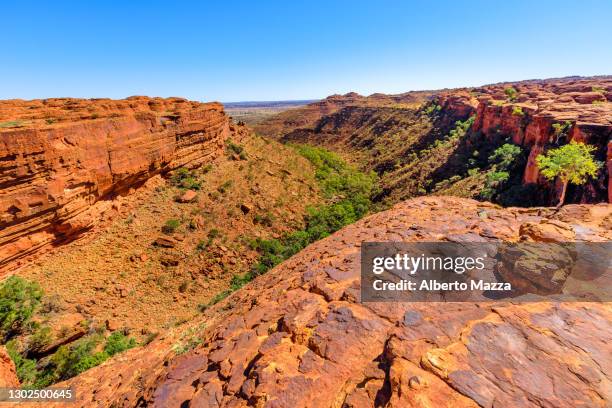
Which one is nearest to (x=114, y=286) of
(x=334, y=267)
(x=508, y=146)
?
(x=334, y=267)

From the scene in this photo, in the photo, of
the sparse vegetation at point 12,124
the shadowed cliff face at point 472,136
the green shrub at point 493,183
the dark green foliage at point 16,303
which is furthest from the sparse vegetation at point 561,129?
the sparse vegetation at point 12,124

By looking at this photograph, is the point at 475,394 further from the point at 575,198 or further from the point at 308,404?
the point at 575,198

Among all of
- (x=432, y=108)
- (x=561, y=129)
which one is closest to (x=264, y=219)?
(x=561, y=129)

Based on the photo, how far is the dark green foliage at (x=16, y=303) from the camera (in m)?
13.3

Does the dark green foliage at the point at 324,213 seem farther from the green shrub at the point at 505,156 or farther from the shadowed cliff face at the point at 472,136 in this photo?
the green shrub at the point at 505,156

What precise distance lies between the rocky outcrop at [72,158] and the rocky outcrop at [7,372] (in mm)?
6304

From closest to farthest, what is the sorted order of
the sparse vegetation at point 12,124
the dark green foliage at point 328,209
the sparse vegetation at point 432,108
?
the sparse vegetation at point 12,124 → the dark green foliage at point 328,209 → the sparse vegetation at point 432,108

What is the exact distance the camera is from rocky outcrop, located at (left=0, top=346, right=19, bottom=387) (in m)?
10.2

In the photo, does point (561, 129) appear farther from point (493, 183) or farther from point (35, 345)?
point (35, 345)

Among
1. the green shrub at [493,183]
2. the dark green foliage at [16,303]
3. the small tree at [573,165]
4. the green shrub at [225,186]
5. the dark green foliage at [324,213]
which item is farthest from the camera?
the green shrub at [225,186]

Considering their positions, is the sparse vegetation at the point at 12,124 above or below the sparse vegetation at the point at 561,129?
→ above

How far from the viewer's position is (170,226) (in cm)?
2206

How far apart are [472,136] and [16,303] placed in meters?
46.0

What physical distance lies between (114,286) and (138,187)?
8688 millimetres
